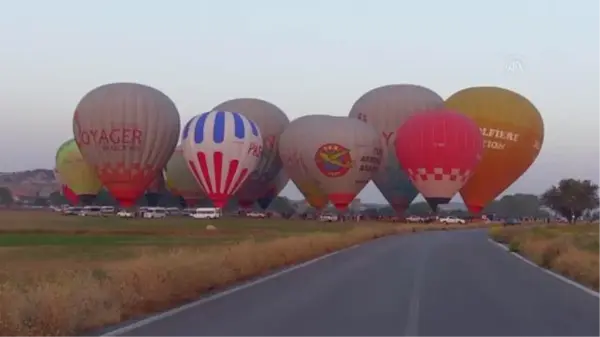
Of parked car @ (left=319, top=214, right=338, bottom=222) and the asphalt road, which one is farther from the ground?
parked car @ (left=319, top=214, right=338, bottom=222)

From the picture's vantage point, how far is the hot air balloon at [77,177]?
378 feet

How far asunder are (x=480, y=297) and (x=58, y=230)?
47222 millimetres

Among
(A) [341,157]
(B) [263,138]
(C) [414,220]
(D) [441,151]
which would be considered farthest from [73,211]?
(D) [441,151]

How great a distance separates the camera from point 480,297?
19500 millimetres

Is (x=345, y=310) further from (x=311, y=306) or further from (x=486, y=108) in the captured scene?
(x=486, y=108)

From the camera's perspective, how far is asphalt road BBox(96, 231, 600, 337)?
1355cm

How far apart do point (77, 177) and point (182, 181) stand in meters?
13.3

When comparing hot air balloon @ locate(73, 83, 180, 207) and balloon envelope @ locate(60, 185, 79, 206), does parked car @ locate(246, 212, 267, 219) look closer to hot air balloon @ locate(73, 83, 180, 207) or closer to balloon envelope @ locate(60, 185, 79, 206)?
hot air balloon @ locate(73, 83, 180, 207)

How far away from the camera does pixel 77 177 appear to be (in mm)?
115750

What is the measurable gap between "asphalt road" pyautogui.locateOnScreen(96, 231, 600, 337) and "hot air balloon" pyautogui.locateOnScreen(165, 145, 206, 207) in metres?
83.5

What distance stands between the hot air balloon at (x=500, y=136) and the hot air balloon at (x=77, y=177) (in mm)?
45071

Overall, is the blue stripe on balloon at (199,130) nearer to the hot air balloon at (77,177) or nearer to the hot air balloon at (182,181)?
the hot air balloon at (182,181)

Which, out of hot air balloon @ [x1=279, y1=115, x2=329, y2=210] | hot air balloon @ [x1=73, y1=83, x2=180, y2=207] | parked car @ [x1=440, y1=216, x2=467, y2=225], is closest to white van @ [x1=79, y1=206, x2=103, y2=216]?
hot air balloon @ [x1=73, y1=83, x2=180, y2=207]

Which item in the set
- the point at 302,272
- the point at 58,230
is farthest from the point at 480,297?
the point at 58,230
